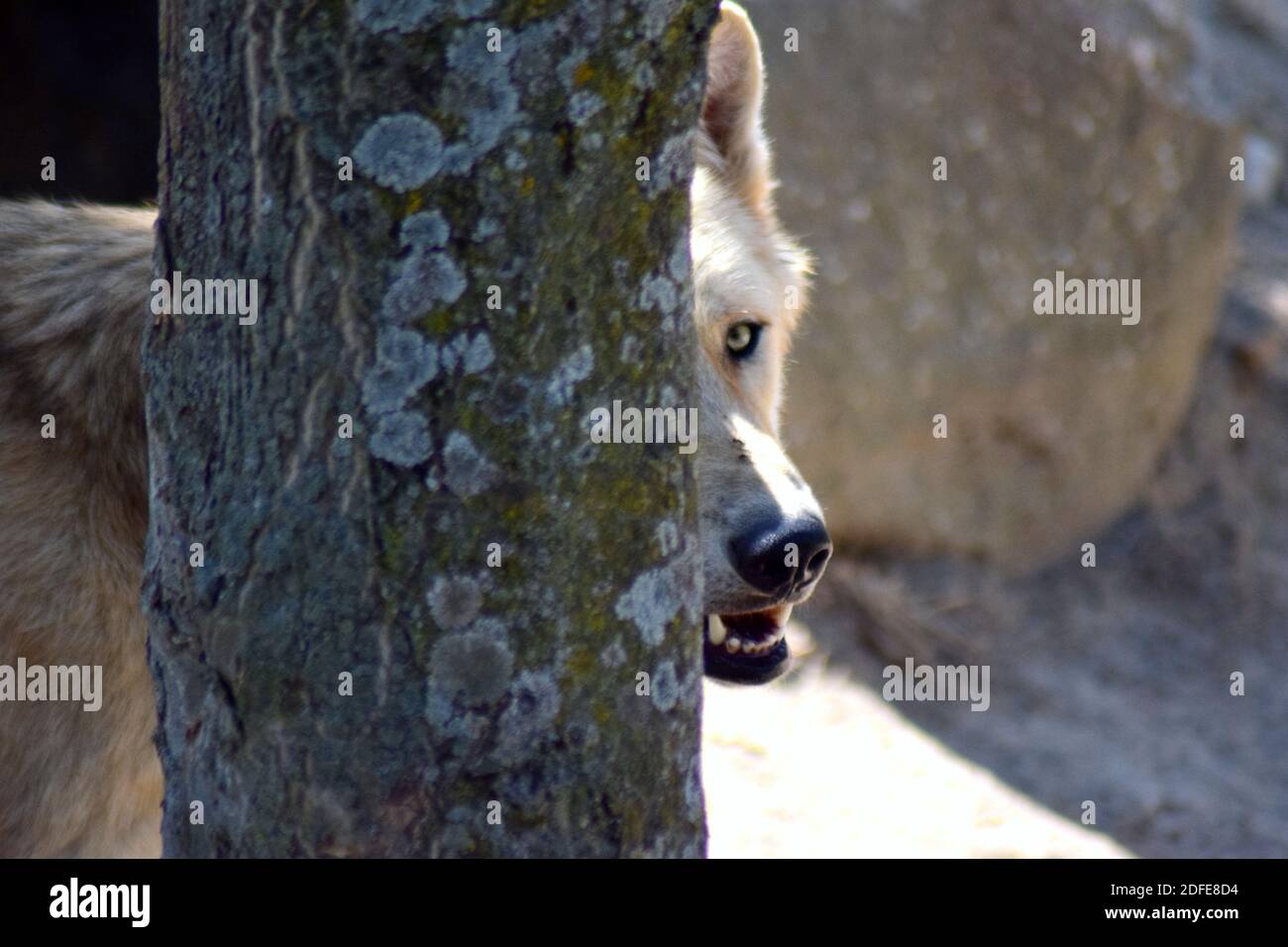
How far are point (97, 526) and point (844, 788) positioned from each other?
3082 mm

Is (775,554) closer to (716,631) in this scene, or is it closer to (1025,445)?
(716,631)

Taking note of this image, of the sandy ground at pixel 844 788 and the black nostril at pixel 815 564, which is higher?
the black nostril at pixel 815 564

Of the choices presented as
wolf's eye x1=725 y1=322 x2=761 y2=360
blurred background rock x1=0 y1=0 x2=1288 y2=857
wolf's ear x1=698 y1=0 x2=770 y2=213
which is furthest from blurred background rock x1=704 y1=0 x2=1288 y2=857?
wolf's eye x1=725 y1=322 x2=761 y2=360

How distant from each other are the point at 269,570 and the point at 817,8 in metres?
4.32

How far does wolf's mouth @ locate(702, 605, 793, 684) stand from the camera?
9.31ft

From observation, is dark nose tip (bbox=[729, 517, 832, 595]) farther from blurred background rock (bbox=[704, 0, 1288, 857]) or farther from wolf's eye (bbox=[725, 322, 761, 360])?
blurred background rock (bbox=[704, 0, 1288, 857])

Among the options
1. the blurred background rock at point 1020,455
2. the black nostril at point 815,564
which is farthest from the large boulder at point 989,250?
the black nostril at point 815,564

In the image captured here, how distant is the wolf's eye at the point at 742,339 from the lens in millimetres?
3176

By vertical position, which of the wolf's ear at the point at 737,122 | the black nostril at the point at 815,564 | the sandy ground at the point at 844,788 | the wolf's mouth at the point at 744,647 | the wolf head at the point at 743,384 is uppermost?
the wolf's ear at the point at 737,122

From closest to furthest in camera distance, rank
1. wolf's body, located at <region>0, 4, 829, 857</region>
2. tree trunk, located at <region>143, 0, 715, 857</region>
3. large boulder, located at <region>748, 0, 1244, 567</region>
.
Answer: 1. tree trunk, located at <region>143, 0, 715, 857</region>
2. wolf's body, located at <region>0, 4, 829, 857</region>
3. large boulder, located at <region>748, 0, 1244, 567</region>

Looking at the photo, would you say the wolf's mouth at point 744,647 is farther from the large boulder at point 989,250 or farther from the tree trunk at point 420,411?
the large boulder at point 989,250

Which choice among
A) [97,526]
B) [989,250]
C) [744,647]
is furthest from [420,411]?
[989,250]

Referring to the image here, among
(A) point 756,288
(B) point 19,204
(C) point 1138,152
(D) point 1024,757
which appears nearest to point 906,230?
(C) point 1138,152

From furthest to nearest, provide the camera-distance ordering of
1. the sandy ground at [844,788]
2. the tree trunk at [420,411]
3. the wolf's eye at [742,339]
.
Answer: the sandy ground at [844,788] → the wolf's eye at [742,339] → the tree trunk at [420,411]
